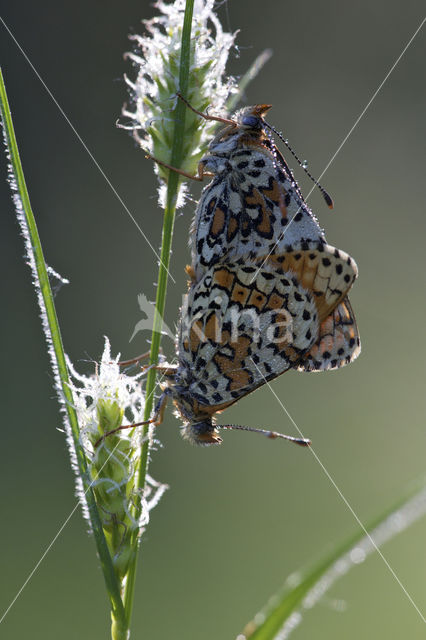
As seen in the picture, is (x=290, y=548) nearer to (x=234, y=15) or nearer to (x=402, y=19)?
(x=234, y=15)

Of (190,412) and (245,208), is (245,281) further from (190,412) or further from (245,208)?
(190,412)

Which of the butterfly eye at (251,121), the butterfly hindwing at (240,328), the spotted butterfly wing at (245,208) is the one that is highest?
the butterfly eye at (251,121)

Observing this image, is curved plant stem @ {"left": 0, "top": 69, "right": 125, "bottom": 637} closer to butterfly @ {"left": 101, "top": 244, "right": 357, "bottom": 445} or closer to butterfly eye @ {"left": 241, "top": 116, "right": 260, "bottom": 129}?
butterfly @ {"left": 101, "top": 244, "right": 357, "bottom": 445}

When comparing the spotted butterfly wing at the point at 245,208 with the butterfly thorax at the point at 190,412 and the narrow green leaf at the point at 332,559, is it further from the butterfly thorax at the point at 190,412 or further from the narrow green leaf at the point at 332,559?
the narrow green leaf at the point at 332,559

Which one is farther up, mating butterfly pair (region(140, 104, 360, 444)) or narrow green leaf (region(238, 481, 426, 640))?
mating butterfly pair (region(140, 104, 360, 444))

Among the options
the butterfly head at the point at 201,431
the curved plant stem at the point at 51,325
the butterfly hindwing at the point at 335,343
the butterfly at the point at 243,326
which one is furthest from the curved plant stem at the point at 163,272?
the butterfly hindwing at the point at 335,343

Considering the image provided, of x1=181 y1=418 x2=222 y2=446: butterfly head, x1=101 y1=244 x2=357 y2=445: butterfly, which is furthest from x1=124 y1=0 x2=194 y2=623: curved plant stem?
x1=181 y1=418 x2=222 y2=446: butterfly head
